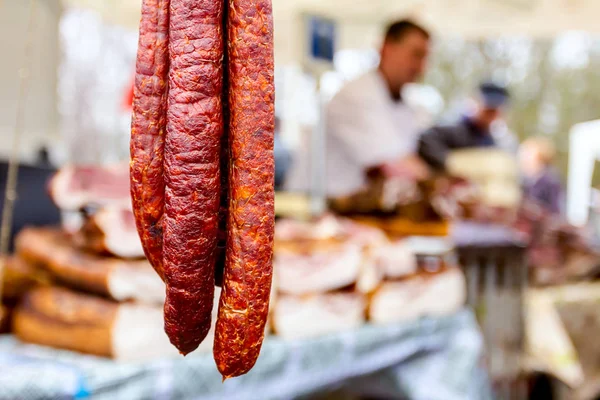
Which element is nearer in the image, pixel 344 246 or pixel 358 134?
pixel 344 246

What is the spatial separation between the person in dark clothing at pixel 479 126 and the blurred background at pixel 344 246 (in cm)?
3

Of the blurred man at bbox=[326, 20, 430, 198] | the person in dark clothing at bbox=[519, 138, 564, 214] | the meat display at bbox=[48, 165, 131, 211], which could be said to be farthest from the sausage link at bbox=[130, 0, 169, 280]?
the person in dark clothing at bbox=[519, 138, 564, 214]

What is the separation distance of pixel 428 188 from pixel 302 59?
5.96ft

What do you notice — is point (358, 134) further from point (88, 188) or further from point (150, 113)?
point (150, 113)

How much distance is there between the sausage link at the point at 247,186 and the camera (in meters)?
0.83

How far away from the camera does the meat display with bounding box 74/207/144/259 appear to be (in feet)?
6.57

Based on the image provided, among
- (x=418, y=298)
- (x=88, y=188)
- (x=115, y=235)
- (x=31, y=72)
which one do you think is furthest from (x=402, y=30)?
(x=115, y=235)

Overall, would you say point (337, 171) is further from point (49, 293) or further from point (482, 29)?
point (49, 293)

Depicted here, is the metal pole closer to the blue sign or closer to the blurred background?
the blurred background

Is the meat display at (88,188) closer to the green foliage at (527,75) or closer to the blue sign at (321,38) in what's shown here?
the blue sign at (321,38)

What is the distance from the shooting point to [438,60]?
1514 centimetres

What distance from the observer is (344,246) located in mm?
2619

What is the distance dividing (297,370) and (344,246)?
2.06 feet

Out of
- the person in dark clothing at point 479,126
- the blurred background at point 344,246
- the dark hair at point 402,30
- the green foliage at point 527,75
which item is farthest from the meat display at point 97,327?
the green foliage at point 527,75
